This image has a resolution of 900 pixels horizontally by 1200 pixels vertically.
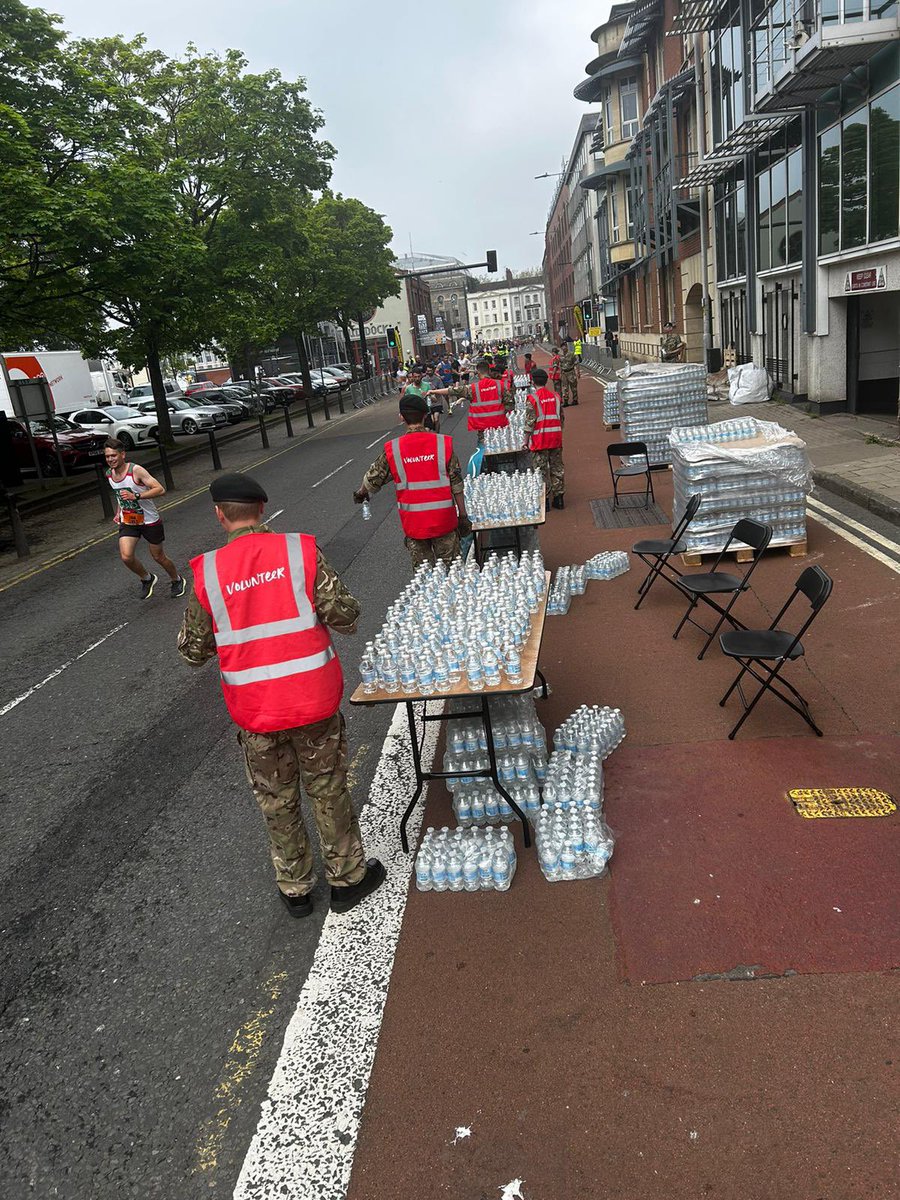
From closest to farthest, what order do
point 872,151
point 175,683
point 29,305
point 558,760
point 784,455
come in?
1. point 558,760
2. point 175,683
3. point 784,455
4. point 872,151
5. point 29,305

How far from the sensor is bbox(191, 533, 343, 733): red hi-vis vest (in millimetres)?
3916

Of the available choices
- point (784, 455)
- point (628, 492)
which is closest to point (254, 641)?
point (784, 455)

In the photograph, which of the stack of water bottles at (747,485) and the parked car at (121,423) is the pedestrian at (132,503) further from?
the parked car at (121,423)

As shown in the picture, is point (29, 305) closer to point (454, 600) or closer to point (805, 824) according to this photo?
point (454, 600)

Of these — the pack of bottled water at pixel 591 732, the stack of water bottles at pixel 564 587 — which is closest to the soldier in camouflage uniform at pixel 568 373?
the stack of water bottles at pixel 564 587

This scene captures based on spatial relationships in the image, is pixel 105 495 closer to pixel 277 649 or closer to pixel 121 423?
pixel 121 423

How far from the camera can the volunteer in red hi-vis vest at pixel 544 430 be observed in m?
11.9

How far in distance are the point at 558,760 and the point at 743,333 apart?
79.5 feet

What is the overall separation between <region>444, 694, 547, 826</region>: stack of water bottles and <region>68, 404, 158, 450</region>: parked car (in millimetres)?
29542

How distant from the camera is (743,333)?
25.9 m

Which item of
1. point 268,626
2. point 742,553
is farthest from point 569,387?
point 268,626

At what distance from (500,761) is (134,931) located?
226 cm

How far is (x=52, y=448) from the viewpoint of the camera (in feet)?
87.1

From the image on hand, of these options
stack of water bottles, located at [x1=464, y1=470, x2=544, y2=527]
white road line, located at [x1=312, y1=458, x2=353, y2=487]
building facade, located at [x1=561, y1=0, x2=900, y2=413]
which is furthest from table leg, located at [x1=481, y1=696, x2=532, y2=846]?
white road line, located at [x1=312, y1=458, x2=353, y2=487]
